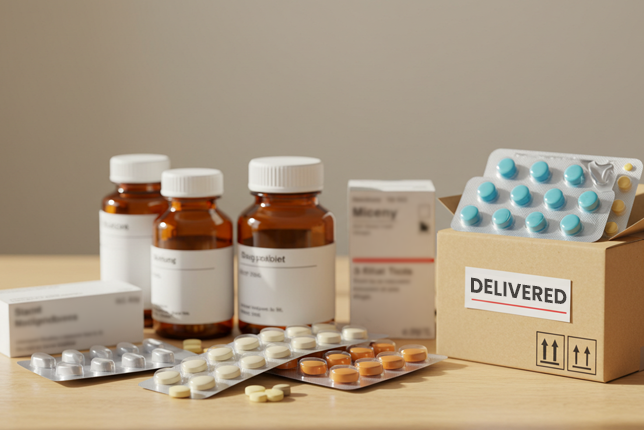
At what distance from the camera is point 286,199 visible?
0.78 m

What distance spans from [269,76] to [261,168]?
49.9 inches

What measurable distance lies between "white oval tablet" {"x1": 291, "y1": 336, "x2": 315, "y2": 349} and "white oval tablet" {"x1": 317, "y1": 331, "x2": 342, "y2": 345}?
2cm

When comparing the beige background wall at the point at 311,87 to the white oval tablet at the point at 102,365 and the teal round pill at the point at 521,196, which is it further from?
the white oval tablet at the point at 102,365

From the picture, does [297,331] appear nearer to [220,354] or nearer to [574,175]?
[220,354]

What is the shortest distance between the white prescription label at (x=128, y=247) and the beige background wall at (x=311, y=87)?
1.17m

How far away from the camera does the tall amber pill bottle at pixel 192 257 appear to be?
2.56 feet

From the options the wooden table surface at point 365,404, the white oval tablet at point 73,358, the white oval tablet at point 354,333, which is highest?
the white oval tablet at point 354,333

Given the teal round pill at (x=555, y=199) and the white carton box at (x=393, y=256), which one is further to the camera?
the white carton box at (x=393, y=256)

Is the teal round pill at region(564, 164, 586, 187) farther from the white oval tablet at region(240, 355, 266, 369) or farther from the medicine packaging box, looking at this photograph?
the medicine packaging box

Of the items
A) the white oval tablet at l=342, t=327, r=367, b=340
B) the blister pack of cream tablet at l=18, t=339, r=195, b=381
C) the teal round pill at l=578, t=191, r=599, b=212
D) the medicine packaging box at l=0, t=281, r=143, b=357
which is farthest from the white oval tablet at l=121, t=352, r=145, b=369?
the teal round pill at l=578, t=191, r=599, b=212

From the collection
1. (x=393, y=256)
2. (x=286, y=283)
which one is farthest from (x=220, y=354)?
(x=393, y=256)

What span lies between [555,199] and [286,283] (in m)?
0.28

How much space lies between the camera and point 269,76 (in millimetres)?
1992

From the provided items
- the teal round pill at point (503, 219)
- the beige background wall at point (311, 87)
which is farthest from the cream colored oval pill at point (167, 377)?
the beige background wall at point (311, 87)
